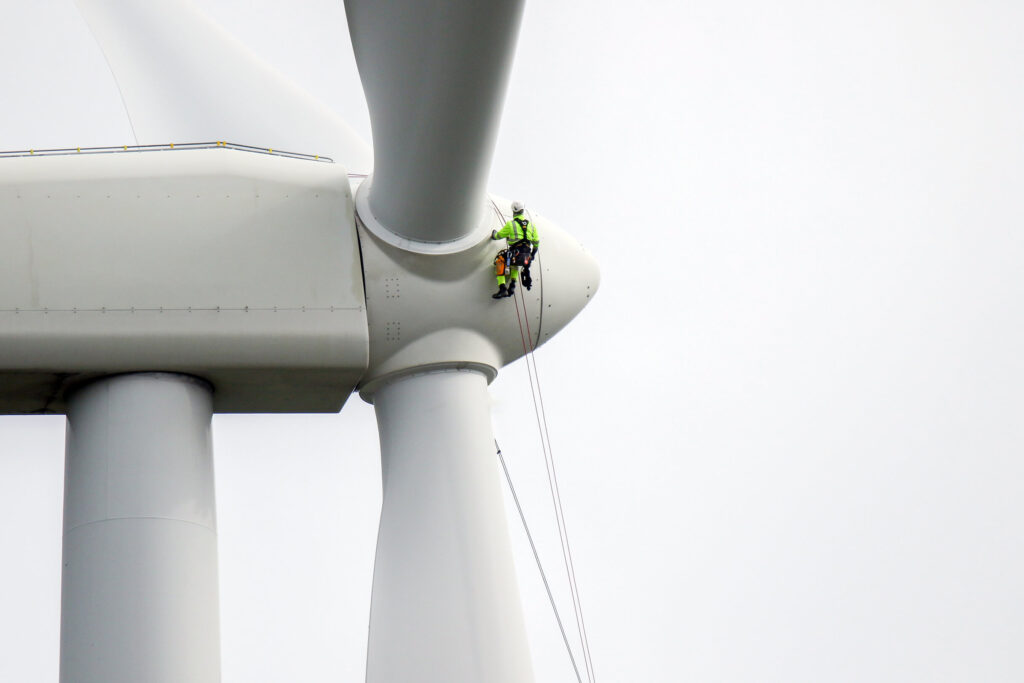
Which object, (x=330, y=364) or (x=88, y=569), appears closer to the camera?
(x=88, y=569)

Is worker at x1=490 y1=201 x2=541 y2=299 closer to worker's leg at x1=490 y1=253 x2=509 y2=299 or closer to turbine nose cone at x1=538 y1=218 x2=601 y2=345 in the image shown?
worker's leg at x1=490 y1=253 x2=509 y2=299

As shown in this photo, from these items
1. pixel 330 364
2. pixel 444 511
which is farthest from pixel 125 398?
pixel 444 511

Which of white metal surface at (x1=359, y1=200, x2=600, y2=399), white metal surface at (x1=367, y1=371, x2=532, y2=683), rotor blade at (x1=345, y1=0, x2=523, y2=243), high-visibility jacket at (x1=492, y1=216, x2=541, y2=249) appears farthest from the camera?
high-visibility jacket at (x1=492, y1=216, x2=541, y2=249)

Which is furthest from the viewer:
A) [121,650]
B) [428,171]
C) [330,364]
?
[330,364]

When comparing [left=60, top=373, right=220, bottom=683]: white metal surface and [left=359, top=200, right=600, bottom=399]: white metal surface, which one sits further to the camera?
[left=359, top=200, right=600, bottom=399]: white metal surface

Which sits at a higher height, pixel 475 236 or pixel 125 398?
pixel 475 236

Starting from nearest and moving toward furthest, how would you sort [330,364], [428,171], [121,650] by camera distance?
[121,650] → [428,171] → [330,364]

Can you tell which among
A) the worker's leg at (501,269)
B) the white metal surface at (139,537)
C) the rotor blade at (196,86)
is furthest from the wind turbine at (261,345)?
the rotor blade at (196,86)

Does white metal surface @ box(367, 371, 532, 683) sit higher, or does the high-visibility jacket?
the high-visibility jacket

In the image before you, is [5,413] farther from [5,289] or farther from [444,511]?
[444,511]

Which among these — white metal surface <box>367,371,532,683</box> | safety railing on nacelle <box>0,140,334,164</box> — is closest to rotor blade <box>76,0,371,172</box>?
safety railing on nacelle <box>0,140,334,164</box>
